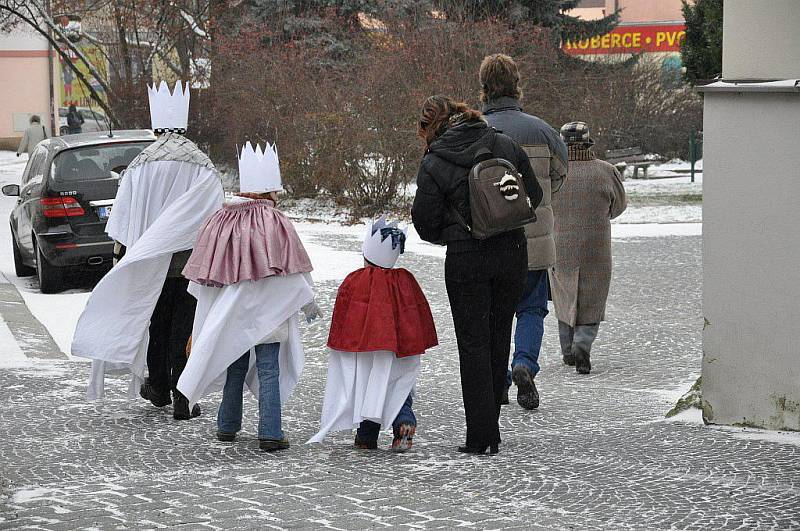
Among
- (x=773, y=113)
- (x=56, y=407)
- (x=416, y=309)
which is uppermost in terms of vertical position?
(x=773, y=113)

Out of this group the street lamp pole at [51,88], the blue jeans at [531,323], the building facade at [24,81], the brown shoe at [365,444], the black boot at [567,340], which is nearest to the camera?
the brown shoe at [365,444]

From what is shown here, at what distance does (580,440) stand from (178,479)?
2185 millimetres

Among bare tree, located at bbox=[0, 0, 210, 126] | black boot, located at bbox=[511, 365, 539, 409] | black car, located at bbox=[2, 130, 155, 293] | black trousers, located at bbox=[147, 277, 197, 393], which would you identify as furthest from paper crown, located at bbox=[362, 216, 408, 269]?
bare tree, located at bbox=[0, 0, 210, 126]

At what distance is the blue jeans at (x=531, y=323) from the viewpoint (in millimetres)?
7965

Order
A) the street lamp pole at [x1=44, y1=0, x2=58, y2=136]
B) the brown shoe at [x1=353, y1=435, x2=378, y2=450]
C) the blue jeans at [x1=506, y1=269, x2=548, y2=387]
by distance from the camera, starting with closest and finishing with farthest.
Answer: the brown shoe at [x1=353, y1=435, x2=378, y2=450] < the blue jeans at [x1=506, y1=269, x2=548, y2=387] < the street lamp pole at [x1=44, y1=0, x2=58, y2=136]

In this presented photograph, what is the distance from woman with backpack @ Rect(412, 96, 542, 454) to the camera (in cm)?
643

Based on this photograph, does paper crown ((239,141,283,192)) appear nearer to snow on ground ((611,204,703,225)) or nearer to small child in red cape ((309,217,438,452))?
small child in red cape ((309,217,438,452))

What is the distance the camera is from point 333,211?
71.3 ft

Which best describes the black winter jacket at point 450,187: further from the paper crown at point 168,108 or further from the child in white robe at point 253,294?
the paper crown at point 168,108

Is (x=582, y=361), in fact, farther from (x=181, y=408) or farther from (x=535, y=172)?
(x=181, y=408)

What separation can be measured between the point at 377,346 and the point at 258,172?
3.93 feet

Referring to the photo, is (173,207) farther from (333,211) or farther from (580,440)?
(333,211)

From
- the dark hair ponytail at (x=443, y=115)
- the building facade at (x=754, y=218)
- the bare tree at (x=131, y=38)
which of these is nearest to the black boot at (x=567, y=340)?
the building facade at (x=754, y=218)

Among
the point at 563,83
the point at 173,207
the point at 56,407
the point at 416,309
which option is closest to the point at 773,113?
the point at 416,309
